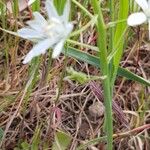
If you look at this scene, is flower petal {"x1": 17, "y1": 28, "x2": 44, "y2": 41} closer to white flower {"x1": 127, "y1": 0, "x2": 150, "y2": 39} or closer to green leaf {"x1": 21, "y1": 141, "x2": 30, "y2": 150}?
white flower {"x1": 127, "y1": 0, "x2": 150, "y2": 39}

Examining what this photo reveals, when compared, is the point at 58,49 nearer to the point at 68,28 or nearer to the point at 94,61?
the point at 68,28

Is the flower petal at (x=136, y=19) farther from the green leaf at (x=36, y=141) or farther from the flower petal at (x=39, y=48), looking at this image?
the green leaf at (x=36, y=141)

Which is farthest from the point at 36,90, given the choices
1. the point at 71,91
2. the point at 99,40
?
the point at 99,40

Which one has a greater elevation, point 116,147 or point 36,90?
point 36,90

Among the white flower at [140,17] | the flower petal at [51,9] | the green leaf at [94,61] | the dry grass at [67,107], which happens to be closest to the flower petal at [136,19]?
the white flower at [140,17]

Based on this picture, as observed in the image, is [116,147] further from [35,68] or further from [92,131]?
[35,68]

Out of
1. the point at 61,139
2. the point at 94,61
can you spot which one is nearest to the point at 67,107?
the point at 61,139

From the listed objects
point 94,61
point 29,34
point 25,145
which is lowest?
point 25,145
